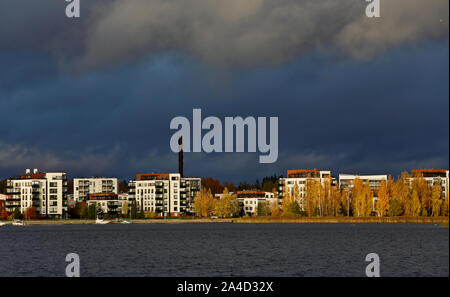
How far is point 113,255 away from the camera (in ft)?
265

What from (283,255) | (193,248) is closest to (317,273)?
(283,255)

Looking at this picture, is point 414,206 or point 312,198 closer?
point 414,206

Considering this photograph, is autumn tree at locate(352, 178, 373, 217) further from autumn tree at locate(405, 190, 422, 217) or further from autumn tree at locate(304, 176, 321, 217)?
autumn tree at locate(405, 190, 422, 217)

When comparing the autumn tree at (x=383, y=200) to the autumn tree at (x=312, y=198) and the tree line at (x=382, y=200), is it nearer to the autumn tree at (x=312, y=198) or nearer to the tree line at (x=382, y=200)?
the tree line at (x=382, y=200)

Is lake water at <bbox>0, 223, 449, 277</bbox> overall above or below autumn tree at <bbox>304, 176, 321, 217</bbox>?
below

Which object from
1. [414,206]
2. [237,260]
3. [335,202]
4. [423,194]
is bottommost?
[237,260]

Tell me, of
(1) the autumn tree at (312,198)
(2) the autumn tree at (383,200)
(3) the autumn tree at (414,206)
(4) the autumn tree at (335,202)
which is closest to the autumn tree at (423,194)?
(3) the autumn tree at (414,206)

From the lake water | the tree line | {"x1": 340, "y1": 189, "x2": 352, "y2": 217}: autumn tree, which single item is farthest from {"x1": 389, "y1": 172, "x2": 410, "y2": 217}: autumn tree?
the lake water

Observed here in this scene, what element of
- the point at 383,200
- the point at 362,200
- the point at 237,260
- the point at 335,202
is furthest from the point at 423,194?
the point at 237,260

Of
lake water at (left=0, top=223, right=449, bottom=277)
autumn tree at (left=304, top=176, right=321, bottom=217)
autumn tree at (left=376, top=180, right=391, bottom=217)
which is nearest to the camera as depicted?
lake water at (left=0, top=223, right=449, bottom=277)

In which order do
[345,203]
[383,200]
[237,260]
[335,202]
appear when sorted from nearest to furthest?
[237,260] < [383,200] < [335,202] < [345,203]

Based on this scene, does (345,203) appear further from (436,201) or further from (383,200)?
(436,201)

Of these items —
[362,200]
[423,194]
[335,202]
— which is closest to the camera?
[423,194]
